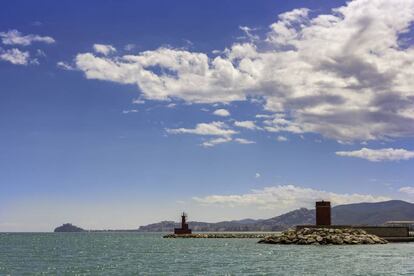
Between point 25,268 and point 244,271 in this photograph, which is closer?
point 244,271

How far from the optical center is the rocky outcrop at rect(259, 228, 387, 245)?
98688 mm

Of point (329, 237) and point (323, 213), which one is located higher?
point (323, 213)

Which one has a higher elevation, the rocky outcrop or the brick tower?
the brick tower

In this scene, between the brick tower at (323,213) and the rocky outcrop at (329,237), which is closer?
the rocky outcrop at (329,237)

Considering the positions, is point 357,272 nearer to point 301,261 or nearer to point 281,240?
point 301,261

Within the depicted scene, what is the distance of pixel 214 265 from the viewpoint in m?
58.9

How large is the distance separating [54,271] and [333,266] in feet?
82.8

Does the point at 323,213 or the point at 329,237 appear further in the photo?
the point at 323,213

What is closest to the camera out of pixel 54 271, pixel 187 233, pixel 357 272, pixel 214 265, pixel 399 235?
pixel 357 272

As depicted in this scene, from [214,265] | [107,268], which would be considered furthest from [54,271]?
[214,265]

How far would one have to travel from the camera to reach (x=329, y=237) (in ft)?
326

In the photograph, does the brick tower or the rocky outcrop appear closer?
the rocky outcrop

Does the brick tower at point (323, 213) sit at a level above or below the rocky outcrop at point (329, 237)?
above

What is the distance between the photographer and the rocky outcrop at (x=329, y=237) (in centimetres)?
9869
